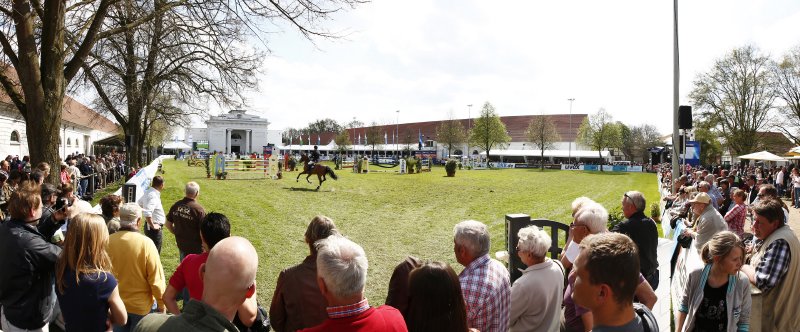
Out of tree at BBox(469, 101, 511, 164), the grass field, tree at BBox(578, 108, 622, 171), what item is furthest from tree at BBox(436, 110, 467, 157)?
the grass field

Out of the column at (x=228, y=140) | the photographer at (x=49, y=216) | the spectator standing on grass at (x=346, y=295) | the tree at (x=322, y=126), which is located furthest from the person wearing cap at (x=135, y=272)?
the tree at (x=322, y=126)

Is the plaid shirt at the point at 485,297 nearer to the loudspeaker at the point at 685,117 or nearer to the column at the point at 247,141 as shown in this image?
the loudspeaker at the point at 685,117

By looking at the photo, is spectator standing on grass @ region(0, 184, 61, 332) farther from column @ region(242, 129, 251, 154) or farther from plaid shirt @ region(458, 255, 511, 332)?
column @ region(242, 129, 251, 154)

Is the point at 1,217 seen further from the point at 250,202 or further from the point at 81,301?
the point at 250,202

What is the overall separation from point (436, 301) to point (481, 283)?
0.76 m

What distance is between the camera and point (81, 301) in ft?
9.88

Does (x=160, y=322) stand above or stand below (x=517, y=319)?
above

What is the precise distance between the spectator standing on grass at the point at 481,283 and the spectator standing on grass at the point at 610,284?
1005mm

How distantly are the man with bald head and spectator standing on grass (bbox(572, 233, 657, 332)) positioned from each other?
4.52 feet

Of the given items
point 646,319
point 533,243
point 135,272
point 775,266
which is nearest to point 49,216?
point 135,272

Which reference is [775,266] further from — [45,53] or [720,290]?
[45,53]

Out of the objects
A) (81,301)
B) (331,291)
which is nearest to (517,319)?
(331,291)

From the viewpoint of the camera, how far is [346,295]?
6.72ft

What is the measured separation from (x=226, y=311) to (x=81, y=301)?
1.69 m
